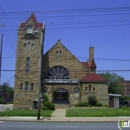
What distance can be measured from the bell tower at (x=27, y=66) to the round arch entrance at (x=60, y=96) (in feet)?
13.1

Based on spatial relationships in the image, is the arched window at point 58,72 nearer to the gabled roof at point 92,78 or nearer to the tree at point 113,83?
the gabled roof at point 92,78

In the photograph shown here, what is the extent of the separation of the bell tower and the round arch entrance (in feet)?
13.1

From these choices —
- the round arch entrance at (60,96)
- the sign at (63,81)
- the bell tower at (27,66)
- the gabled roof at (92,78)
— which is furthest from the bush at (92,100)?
the bell tower at (27,66)

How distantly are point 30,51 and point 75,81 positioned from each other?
430 inches

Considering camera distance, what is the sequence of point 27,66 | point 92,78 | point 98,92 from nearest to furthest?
point 98,92, point 27,66, point 92,78

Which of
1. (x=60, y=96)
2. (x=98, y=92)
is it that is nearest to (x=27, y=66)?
(x=60, y=96)

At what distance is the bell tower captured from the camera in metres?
50.7

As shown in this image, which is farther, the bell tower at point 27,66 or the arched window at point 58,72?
the arched window at point 58,72

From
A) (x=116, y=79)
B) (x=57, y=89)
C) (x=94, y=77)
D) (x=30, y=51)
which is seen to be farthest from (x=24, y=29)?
(x=116, y=79)

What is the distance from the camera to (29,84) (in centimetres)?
5125

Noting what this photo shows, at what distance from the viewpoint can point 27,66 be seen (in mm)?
51875

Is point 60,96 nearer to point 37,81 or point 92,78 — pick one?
point 37,81

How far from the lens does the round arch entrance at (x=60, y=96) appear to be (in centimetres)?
5169

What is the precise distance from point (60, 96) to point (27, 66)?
904 cm
